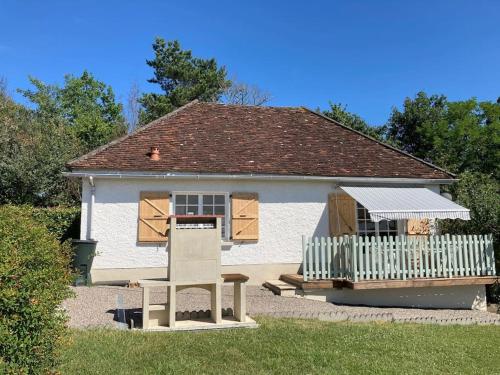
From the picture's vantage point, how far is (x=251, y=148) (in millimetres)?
16031

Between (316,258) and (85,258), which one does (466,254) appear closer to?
(316,258)

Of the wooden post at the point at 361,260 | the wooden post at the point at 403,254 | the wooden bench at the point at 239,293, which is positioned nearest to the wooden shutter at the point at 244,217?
the wooden post at the point at 361,260

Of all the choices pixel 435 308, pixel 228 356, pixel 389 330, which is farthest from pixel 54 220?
pixel 435 308

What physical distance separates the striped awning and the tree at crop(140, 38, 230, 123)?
23226 millimetres

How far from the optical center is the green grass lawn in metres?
5.94

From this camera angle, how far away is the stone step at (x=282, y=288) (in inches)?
470

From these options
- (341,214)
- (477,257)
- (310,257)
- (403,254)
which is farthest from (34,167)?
(477,257)

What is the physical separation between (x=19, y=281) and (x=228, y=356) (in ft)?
11.8

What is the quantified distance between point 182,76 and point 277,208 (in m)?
24.3

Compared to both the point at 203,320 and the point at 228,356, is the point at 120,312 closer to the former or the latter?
the point at 203,320

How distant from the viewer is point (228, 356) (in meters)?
6.37

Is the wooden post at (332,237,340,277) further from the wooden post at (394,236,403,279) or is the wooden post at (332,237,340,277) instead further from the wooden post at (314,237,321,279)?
the wooden post at (394,236,403,279)

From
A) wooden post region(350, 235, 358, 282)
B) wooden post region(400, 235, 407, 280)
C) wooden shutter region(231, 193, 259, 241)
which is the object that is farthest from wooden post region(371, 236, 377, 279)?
wooden shutter region(231, 193, 259, 241)

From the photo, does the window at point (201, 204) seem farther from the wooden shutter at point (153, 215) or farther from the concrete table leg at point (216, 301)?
the concrete table leg at point (216, 301)
